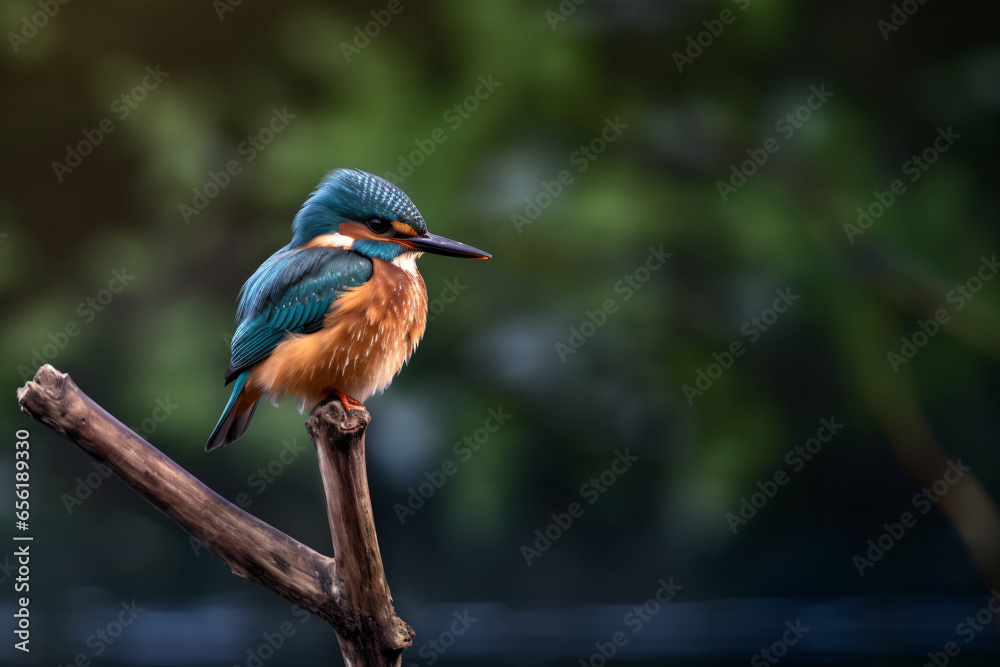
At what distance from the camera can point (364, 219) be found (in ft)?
5.62

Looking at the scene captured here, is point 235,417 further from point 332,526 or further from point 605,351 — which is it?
point 605,351

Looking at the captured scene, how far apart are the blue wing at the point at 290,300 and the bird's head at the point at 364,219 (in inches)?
1.9

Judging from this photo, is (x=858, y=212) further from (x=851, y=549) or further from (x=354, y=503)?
(x=354, y=503)

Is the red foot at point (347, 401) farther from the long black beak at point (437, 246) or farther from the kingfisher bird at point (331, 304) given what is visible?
the long black beak at point (437, 246)

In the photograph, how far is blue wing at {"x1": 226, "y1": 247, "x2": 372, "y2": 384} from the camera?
5.45 feet

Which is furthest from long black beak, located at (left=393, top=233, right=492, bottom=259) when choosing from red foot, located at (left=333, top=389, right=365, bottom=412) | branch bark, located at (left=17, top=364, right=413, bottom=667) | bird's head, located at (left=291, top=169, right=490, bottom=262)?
branch bark, located at (left=17, top=364, right=413, bottom=667)

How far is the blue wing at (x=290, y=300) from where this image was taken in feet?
5.45

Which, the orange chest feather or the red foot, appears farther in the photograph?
the orange chest feather

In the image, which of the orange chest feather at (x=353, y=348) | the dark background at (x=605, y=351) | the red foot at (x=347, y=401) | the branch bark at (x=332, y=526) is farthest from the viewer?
the dark background at (x=605, y=351)

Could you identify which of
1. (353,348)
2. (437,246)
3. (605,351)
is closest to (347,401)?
(353,348)

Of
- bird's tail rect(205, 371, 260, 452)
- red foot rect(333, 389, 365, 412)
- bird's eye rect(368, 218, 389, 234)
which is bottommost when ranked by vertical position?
bird's tail rect(205, 371, 260, 452)

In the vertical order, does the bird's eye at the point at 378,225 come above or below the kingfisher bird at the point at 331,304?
above

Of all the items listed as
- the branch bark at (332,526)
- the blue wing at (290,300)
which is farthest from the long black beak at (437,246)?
the branch bark at (332,526)

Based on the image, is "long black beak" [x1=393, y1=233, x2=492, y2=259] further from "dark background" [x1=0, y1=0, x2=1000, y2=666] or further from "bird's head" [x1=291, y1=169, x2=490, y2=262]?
"dark background" [x1=0, y1=0, x2=1000, y2=666]
